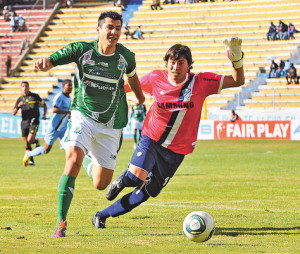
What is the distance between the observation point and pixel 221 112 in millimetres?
33906

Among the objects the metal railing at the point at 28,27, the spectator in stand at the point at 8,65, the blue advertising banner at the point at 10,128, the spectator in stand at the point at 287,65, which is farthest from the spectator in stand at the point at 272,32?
the spectator in stand at the point at 8,65

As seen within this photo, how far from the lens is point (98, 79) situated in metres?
7.88

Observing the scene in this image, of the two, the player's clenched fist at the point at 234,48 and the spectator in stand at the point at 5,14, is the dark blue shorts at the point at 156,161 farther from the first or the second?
the spectator in stand at the point at 5,14

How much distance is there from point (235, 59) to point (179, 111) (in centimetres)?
101

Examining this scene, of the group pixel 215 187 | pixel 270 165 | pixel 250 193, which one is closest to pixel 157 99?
pixel 250 193

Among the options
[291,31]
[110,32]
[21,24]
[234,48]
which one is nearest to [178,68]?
[234,48]

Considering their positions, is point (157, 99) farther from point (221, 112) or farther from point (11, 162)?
point (221, 112)

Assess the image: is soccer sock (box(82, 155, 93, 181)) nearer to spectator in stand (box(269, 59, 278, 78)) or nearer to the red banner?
the red banner

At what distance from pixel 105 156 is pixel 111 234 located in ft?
3.59

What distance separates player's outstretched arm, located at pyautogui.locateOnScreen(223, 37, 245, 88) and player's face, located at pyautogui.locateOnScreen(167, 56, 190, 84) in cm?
51

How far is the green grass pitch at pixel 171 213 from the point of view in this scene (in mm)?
6859

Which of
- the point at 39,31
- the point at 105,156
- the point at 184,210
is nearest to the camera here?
the point at 105,156

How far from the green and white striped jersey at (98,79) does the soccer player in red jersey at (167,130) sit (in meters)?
0.50

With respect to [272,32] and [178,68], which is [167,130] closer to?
[178,68]
